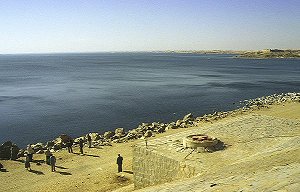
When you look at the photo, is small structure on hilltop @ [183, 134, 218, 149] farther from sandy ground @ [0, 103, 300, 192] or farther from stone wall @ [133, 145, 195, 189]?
sandy ground @ [0, 103, 300, 192]

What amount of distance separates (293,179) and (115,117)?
32512 mm

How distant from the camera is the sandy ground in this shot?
1711 centimetres

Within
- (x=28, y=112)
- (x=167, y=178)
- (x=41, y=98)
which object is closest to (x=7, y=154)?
(x=167, y=178)

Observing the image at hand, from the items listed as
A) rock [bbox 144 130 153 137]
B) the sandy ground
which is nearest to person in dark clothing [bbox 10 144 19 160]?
the sandy ground

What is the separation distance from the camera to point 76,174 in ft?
62.3

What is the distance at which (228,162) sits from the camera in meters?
12.5

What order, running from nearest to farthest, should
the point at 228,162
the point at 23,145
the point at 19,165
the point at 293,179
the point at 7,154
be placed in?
1. the point at 293,179
2. the point at 228,162
3. the point at 19,165
4. the point at 7,154
5. the point at 23,145

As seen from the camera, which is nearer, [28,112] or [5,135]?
[5,135]

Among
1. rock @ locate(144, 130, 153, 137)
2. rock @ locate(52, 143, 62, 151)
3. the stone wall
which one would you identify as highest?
the stone wall

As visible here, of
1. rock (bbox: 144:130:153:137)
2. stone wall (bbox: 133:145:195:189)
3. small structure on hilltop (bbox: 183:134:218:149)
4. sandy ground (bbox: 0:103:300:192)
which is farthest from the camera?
rock (bbox: 144:130:153:137)

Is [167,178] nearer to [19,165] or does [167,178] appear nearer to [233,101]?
[19,165]

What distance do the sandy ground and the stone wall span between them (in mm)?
1285

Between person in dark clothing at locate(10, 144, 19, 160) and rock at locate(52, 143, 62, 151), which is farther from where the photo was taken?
rock at locate(52, 143, 62, 151)

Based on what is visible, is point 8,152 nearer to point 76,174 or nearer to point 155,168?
point 76,174
